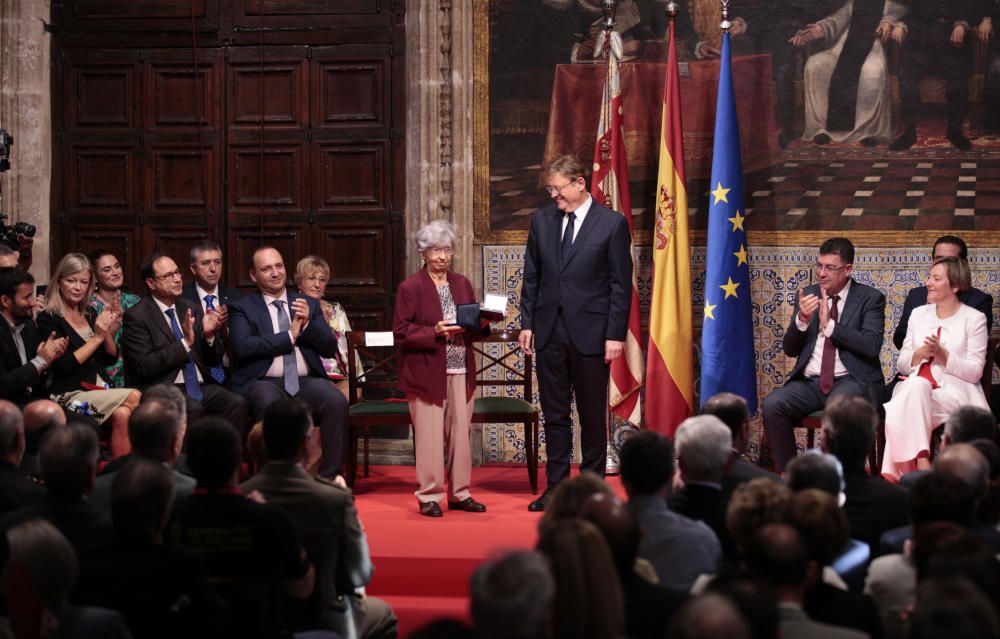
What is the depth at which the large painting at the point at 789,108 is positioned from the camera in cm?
763

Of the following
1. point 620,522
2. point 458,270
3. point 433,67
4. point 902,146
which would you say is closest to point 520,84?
point 433,67

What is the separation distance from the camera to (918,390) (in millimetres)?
6520

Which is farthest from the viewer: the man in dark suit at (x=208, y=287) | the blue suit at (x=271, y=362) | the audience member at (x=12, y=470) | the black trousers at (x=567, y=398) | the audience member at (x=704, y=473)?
the man in dark suit at (x=208, y=287)

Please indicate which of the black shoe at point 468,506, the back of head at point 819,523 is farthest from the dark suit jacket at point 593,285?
the back of head at point 819,523

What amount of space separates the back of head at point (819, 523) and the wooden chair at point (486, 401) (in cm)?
Result: 355

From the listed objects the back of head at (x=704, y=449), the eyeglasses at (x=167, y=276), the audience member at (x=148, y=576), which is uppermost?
the eyeglasses at (x=167, y=276)

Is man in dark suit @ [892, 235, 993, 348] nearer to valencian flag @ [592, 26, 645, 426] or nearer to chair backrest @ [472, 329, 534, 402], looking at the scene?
valencian flag @ [592, 26, 645, 426]

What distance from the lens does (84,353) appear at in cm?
646

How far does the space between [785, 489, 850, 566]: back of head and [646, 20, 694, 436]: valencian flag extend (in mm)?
4355

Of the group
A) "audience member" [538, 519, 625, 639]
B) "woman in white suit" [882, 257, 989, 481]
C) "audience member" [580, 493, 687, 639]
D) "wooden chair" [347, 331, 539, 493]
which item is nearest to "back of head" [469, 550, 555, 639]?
"audience member" [538, 519, 625, 639]

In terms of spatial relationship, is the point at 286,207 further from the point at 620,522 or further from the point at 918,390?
the point at 620,522

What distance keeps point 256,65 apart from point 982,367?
4.92 m

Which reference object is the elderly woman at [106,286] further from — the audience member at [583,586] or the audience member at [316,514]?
the audience member at [583,586]

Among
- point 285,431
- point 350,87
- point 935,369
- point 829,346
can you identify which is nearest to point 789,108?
point 829,346
